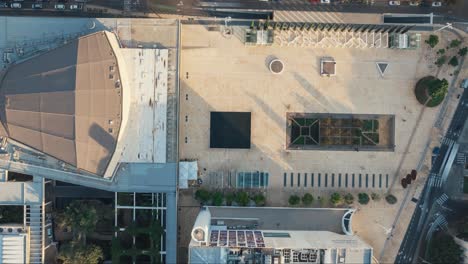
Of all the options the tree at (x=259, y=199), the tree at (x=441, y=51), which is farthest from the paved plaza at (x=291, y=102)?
the tree at (x=441, y=51)

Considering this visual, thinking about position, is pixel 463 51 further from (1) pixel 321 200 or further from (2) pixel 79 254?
(2) pixel 79 254

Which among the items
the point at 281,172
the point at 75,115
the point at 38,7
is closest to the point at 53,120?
the point at 75,115

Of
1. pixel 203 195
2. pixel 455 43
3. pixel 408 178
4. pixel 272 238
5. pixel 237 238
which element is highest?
pixel 455 43

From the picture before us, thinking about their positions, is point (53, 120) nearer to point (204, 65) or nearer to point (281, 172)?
point (204, 65)

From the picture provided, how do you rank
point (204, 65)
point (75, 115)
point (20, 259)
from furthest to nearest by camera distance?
1. point (204, 65)
2. point (20, 259)
3. point (75, 115)

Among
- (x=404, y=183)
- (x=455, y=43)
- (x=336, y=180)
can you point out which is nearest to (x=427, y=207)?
(x=404, y=183)

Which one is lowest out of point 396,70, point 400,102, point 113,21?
point 400,102
